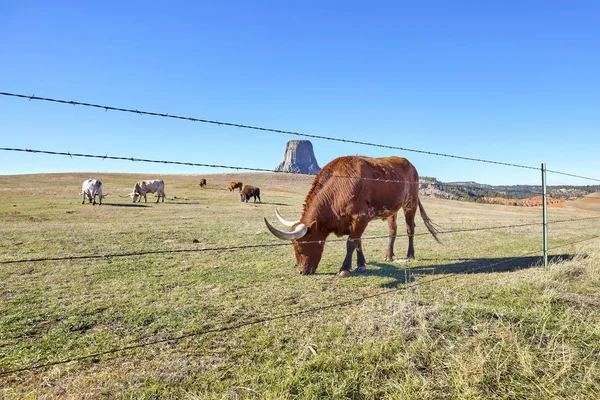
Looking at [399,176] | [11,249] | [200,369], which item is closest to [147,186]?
[11,249]

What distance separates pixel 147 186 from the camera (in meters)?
28.8

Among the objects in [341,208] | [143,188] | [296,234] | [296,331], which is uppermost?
[143,188]

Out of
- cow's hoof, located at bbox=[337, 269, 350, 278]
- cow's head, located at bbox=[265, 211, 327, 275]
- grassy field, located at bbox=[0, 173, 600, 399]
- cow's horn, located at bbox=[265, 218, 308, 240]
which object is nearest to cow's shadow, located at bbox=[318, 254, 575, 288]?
grassy field, located at bbox=[0, 173, 600, 399]

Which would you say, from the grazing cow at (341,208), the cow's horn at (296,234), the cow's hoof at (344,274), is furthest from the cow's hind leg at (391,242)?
the cow's horn at (296,234)

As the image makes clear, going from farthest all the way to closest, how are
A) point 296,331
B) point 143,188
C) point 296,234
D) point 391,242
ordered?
point 143,188 < point 391,242 < point 296,234 < point 296,331

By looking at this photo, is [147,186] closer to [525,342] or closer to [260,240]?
[260,240]

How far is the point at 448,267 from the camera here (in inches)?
282

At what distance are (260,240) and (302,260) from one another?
4785mm

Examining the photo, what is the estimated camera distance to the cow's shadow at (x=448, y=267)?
21.4 ft

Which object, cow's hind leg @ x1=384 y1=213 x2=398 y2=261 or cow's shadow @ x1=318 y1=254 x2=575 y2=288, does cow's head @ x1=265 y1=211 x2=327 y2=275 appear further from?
cow's hind leg @ x1=384 y1=213 x2=398 y2=261

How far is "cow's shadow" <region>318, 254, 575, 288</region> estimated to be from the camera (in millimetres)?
6523

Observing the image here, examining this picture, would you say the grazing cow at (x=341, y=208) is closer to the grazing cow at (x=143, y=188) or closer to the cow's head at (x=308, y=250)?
the cow's head at (x=308, y=250)

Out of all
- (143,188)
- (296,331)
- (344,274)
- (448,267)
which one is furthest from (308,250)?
(143,188)

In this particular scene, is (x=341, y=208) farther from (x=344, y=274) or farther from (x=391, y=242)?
(x=391, y=242)
